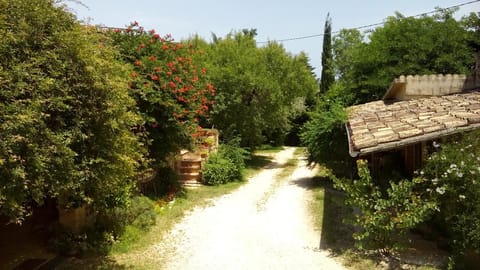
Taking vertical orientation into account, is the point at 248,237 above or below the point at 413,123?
below

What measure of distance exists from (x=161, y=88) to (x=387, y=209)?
23.1 ft

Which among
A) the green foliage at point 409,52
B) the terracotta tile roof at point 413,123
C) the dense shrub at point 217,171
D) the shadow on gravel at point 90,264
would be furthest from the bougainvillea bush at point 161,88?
the green foliage at point 409,52

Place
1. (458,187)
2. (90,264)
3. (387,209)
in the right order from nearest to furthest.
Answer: (458,187) → (90,264) → (387,209)

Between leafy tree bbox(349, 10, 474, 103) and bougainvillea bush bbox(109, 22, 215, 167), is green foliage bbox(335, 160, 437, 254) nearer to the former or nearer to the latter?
bougainvillea bush bbox(109, 22, 215, 167)

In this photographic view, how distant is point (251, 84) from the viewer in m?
19.1

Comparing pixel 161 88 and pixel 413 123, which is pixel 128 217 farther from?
pixel 413 123

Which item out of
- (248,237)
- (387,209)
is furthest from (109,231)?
(387,209)

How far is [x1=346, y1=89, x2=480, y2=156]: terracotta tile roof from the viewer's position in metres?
7.21

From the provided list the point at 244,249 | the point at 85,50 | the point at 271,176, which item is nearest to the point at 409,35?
the point at 271,176

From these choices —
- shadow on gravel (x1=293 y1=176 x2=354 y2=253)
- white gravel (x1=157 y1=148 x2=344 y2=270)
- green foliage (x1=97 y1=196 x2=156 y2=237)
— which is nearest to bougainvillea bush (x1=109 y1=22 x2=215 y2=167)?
green foliage (x1=97 y1=196 x2=156 y2=237)

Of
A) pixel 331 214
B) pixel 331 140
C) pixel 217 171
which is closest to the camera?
pixel 331 214

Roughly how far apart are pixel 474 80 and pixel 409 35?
16.6 ft

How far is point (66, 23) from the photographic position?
598 centimetres

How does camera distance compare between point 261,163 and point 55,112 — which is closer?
point 55,112
